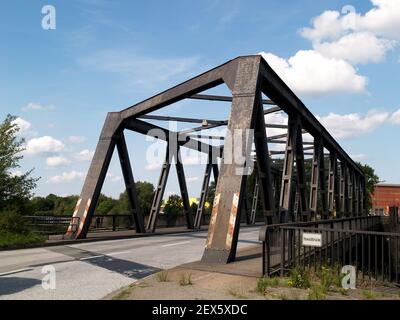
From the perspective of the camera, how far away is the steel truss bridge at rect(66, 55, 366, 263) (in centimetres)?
1211

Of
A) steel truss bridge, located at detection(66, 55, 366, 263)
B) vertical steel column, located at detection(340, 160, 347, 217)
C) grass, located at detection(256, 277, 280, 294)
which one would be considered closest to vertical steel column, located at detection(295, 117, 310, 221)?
steel truss bridge, located at detection(66, 55, 366, 263)

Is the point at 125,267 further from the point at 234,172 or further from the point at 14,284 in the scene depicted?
the point at 234,172

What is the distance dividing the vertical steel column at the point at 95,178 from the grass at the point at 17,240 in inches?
96.4

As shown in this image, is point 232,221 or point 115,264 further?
point 232,221

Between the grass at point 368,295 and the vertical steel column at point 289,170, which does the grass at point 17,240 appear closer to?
the vertical steel column at point 289,170

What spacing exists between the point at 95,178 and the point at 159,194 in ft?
26.0

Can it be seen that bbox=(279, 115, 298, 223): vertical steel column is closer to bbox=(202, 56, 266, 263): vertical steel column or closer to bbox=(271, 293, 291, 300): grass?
bbox=(202, 56, 266, 263): vertical steel column

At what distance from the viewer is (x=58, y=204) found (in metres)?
128

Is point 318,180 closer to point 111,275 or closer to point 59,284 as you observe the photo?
point 111,275

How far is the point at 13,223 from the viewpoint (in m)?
17.0

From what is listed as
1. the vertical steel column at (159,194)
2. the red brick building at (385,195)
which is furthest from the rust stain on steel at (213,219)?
the red brick building at (385,195)

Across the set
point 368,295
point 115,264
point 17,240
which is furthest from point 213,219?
point 17,240

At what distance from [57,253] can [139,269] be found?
480cm

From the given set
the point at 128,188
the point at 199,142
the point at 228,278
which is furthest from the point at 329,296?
the point at 199,142
